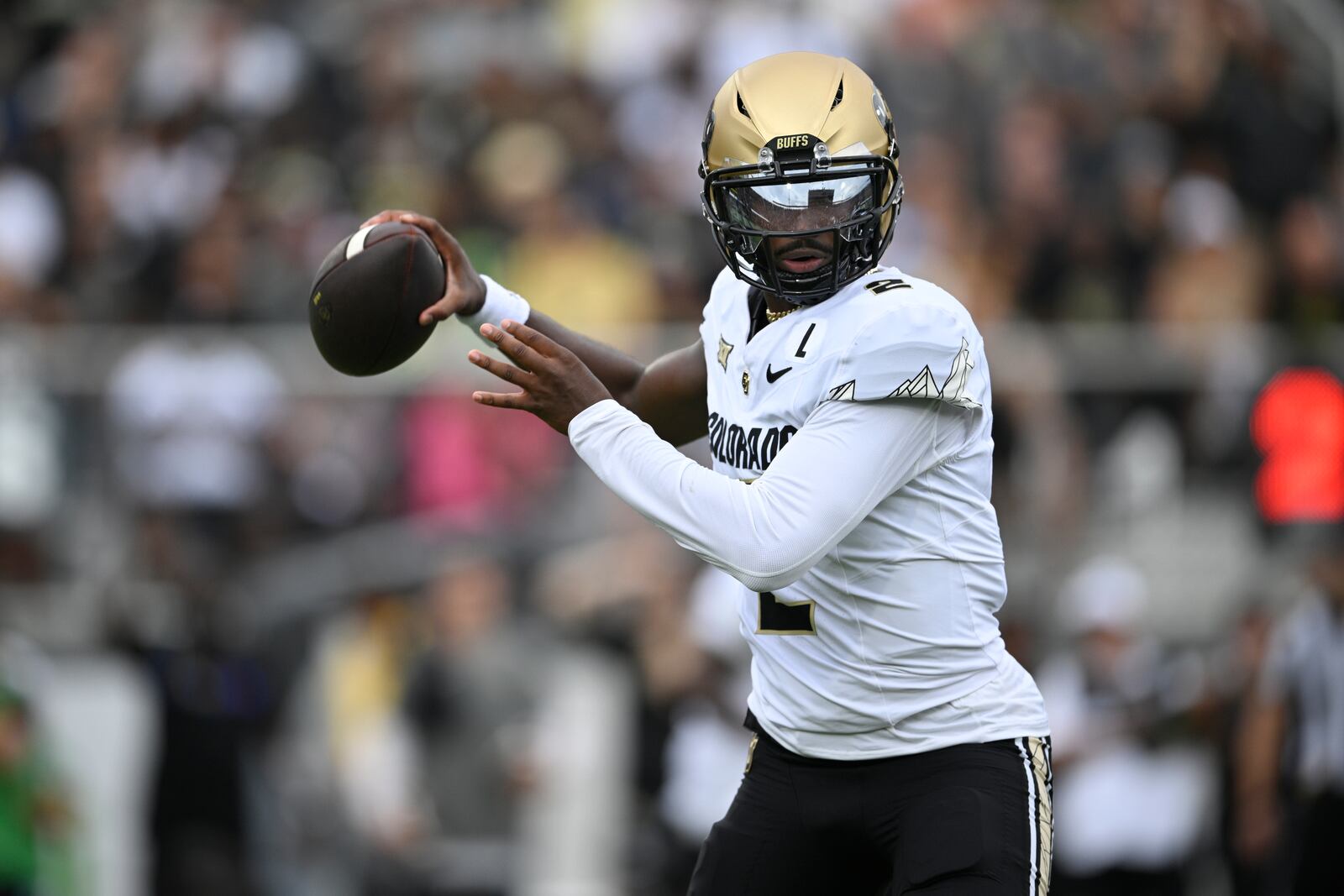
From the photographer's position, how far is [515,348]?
3357 mm

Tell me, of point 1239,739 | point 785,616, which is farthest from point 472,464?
point 785,616

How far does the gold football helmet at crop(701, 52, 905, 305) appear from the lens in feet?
11.3

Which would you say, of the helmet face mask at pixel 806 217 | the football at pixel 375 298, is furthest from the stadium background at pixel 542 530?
the helmet face mask at pixel 806 217

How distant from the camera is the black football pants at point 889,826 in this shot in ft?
11.1

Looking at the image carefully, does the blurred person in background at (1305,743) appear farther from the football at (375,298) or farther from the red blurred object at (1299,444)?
the football at (375,298)

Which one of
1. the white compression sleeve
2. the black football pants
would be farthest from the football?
the black football pants

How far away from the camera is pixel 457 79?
36.4 feet

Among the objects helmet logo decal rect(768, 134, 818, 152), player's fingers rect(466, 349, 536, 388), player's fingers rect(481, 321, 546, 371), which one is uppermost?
helmet logo decal rect(768, 134, 818, 152)

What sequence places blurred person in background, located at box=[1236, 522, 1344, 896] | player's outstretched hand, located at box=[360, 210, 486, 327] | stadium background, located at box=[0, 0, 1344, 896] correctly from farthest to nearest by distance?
1. stadium background, located at box=[0, 0, 1344, 896]
2. blurred person in background, located at box=[1236, 522, 1344, 896]
3. player's outstretched hand, located at box=[360, 210, 486, 327]

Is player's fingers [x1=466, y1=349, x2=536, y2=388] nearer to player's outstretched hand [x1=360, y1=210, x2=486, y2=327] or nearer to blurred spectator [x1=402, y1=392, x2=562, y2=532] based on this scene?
player's outstretched hand [x1=360, y1=210, x2=486, y2=327]

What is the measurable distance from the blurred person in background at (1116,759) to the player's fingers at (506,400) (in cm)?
494

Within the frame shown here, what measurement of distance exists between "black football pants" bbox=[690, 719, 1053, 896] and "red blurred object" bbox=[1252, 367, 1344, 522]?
4.82 meters

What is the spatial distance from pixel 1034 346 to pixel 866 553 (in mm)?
5050

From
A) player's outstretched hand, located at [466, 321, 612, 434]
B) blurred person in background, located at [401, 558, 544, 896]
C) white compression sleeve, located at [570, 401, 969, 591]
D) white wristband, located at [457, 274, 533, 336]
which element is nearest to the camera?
white compression sleeve, located at [570, 401, 969, 591]
